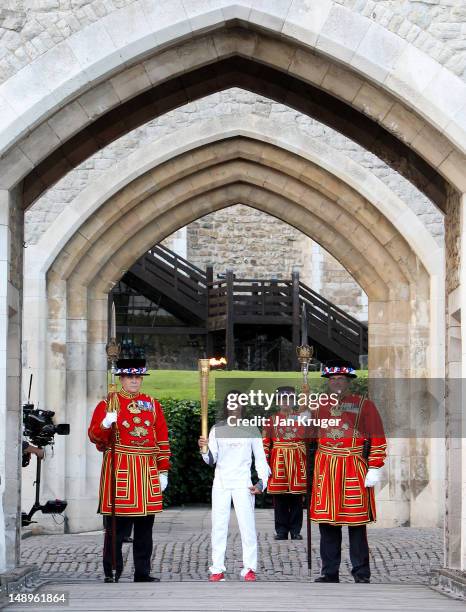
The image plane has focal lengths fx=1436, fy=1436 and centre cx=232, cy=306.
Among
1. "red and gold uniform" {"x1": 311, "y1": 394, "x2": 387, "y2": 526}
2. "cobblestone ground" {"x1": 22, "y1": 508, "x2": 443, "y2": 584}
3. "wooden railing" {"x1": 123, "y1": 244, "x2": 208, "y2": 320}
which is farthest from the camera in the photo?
"wooden railing" {"x1": 123, "y1": 244, "x2": 208, "y2": 320}

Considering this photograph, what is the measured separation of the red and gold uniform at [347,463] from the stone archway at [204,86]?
1.16m

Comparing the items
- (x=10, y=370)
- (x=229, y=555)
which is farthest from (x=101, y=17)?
(x=229, y=555)

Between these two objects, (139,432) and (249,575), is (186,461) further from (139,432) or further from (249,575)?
(139,432)

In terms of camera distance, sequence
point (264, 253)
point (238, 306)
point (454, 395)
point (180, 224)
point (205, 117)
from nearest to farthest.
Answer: point (454, 395) → point (205, 117) → point (180, 224) → point (238, 306) → point (264, 253)

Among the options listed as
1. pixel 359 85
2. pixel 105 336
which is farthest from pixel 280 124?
pixel 359 85

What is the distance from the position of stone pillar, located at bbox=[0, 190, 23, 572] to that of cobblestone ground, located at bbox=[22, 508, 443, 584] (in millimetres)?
442

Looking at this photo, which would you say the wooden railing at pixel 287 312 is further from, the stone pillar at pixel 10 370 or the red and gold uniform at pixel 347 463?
the red and gold uniform at pixel 347 463

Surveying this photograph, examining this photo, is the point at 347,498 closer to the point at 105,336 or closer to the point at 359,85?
the point at 359,85

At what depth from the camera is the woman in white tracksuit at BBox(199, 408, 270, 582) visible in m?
9.24

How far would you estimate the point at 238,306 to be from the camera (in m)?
27.1

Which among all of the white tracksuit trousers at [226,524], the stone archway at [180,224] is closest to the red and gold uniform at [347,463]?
the white tracksuit trousers at [226,524]

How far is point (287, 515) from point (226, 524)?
14.3ft

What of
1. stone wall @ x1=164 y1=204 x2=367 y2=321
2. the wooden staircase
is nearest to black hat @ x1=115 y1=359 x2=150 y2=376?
the wooden staircase

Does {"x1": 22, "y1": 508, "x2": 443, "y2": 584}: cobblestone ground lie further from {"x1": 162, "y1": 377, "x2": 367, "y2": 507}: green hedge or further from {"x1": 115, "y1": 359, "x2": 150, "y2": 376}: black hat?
{"x1": 162, "y1": 377, "x2": 367, "y2": 507}: green hedge
